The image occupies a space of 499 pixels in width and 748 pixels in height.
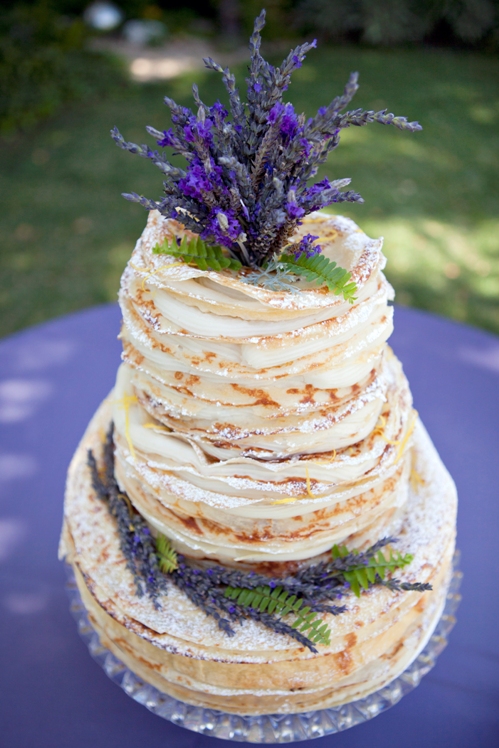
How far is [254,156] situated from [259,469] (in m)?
0.82

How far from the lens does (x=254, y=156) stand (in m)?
1.59

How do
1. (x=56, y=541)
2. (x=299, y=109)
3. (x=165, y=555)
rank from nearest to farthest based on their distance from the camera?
(x=165, y=555), (x=56, y=541), (x=299, y=109)

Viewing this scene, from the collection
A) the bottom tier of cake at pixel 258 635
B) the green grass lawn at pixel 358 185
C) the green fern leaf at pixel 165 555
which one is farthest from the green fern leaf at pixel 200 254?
the green grass lawn at pixel 358 185

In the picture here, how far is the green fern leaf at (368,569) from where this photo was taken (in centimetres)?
204

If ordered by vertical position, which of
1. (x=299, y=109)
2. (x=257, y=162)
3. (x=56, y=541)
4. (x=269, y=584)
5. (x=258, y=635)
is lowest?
(x=56, y=541)

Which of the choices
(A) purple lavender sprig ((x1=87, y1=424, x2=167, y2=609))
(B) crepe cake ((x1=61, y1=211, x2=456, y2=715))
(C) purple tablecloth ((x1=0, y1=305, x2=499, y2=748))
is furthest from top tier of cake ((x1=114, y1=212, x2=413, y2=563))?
(C) purple tablecloth ((x1=0, y1=305, x2=499, y2=748))

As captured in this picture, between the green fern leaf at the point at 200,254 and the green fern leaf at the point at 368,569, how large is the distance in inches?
37.2

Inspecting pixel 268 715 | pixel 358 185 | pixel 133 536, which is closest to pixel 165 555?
pixel 133 536

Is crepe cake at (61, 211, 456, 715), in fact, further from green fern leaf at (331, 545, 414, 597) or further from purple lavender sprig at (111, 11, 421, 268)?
purple lavender sprig at (111, 11, 421, 268)

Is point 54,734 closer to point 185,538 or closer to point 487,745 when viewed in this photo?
point 185,538

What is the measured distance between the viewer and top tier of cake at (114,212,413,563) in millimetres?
1697

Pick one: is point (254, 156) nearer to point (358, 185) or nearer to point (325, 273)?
point (325, 273)

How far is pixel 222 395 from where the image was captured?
177 cm

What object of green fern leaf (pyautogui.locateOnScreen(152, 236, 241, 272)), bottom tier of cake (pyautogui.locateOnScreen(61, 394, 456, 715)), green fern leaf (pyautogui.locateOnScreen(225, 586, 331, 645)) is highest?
green fern leaf (pyautogui.locateOnScreen(152, 236, 241, 272))
